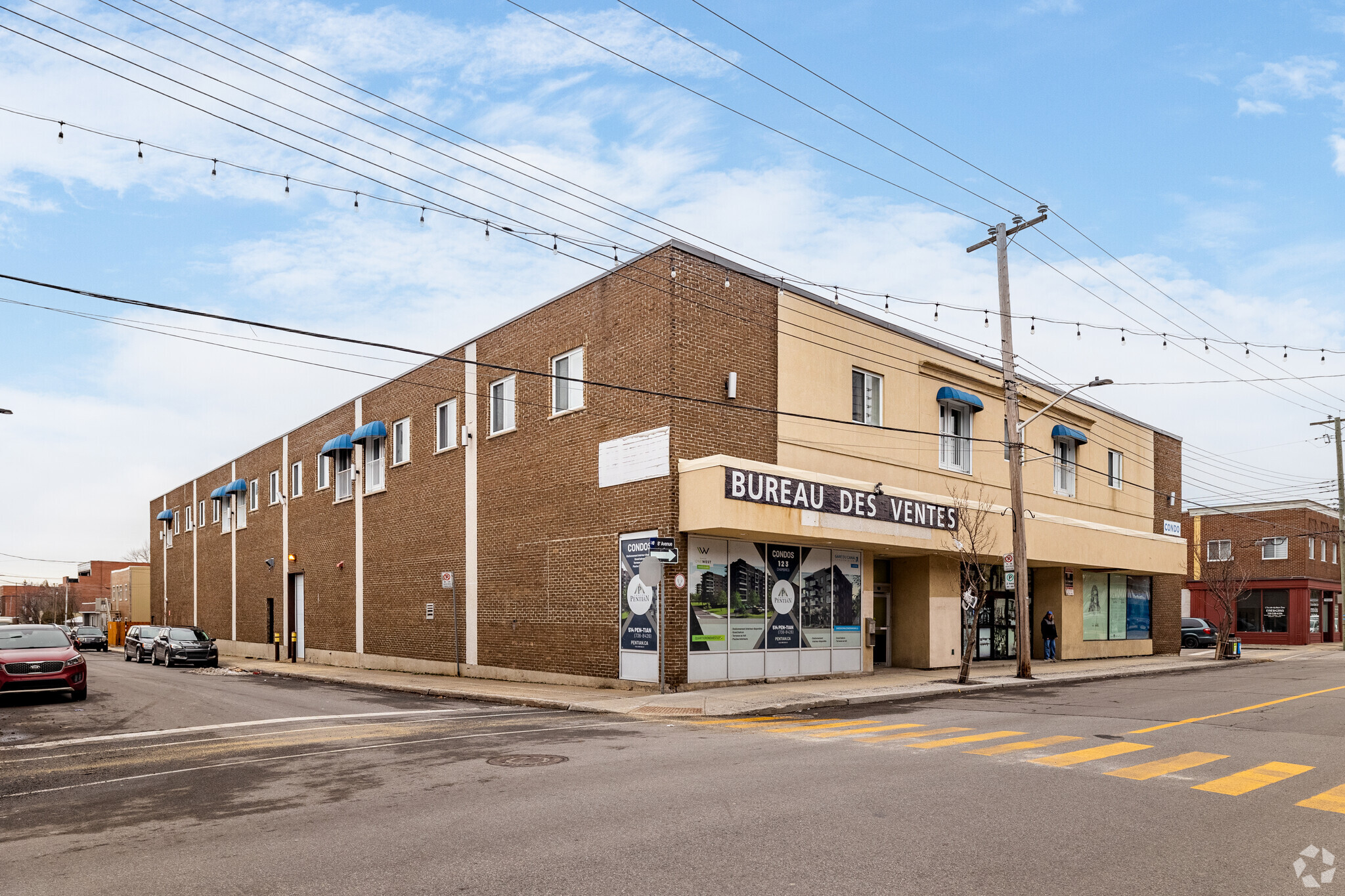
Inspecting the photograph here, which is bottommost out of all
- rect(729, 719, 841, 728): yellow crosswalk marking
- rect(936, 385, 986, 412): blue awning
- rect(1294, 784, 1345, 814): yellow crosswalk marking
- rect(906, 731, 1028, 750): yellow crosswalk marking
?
rect(729, 719, 841, 728): yellow crosswalk marking

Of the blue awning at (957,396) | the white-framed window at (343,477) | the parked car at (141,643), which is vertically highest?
the blue awning at (957,396)

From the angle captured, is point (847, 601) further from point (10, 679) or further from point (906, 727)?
point (10, 679)

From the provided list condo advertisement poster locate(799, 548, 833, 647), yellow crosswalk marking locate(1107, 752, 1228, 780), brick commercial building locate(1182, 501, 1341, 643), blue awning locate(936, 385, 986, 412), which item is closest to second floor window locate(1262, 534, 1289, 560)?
brick commercial building locate(1182, 501, 1341, 643)

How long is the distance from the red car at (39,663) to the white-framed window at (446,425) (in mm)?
10870

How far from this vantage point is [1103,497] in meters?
35.5

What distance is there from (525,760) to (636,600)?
9.69 meters

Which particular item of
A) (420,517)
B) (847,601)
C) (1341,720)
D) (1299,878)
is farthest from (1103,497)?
(1299,878)

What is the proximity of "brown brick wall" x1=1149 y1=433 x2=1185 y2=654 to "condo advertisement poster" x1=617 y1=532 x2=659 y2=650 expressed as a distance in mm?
26414

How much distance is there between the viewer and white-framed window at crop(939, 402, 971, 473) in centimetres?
2742

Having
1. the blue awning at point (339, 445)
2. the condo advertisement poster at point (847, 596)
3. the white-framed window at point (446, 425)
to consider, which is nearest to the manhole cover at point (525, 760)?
the condo advertisement poster at point (847, 596)

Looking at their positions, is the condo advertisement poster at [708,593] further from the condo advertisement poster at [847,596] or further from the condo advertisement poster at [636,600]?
the condo advertisement poster at [847,596]

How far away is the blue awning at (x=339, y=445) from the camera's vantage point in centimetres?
3406

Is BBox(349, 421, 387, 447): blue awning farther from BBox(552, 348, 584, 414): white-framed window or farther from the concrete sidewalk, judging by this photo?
BBox(552, 348, 584, 414): white-framed window

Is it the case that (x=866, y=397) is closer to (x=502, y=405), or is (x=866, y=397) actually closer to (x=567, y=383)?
(x=567, y=383)
